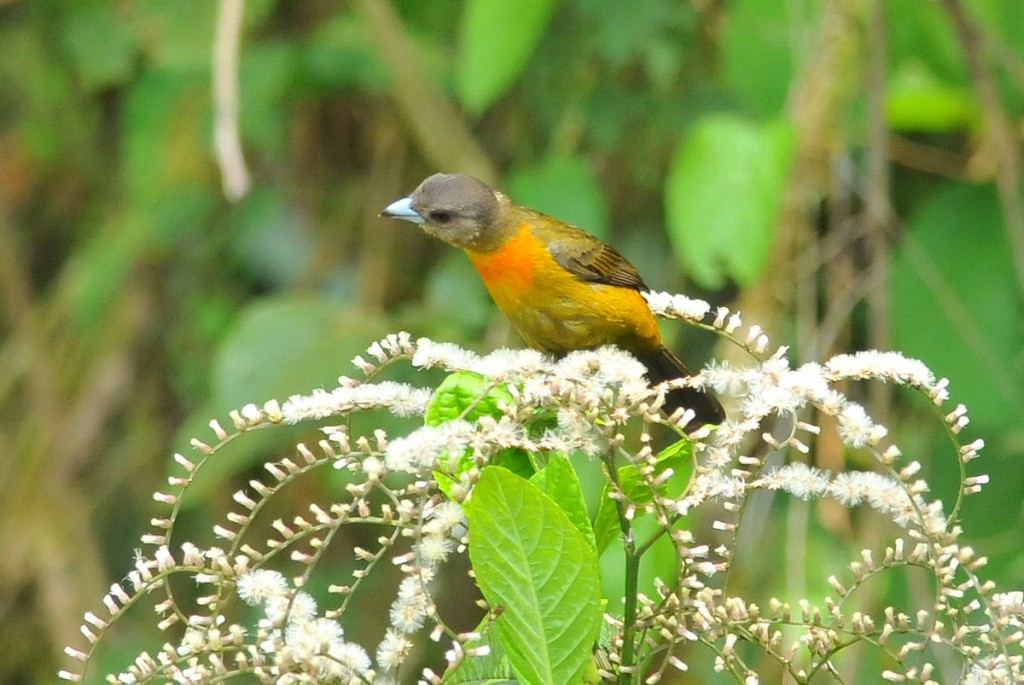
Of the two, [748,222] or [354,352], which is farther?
[354,352]

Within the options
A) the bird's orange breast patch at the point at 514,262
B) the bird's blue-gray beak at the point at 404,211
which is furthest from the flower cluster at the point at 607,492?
the bird's orange breast patch at the point at 514,262

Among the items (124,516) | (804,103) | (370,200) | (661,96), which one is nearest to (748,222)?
(804,103)

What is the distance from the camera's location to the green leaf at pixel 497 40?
3.30m

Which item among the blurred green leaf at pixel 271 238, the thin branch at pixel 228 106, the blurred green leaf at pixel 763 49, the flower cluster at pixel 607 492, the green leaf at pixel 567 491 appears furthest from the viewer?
the blurred green leaf at pixel 271 238

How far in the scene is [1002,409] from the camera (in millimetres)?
3234

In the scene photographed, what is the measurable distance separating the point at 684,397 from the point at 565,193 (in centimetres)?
114

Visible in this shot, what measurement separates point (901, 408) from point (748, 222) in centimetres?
128

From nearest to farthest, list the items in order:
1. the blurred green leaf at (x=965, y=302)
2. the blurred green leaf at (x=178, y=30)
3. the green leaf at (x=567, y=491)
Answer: the green leaf at (x=567, y=491) < the blurred green leaf at (x=965, y=302) < the blurred green leaf at (x=178, y=30)

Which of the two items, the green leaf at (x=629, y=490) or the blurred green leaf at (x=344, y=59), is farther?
the blurred green leaf at (x=344, y=59)

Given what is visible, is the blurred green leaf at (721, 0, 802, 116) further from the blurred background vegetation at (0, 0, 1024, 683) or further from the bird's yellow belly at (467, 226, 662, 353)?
the bird's yellow belly at (467, 226, 662, 353)

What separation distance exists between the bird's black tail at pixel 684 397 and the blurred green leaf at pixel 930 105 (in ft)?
4.01

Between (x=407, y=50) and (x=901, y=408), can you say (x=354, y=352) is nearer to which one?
(x=407, y=50)

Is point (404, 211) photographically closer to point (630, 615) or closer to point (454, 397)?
point (454, 397)

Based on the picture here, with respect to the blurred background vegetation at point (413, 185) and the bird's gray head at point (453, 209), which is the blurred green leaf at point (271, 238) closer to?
the blurred background vegetation at point (413, 185)
